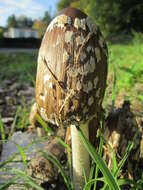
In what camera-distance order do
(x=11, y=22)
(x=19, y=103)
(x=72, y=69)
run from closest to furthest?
(x=72, y=69) → (x=19, y=103) → (x=11, y=22)

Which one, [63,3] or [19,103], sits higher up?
[63,3]

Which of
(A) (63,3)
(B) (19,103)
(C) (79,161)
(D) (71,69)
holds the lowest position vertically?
(B) (19,103)

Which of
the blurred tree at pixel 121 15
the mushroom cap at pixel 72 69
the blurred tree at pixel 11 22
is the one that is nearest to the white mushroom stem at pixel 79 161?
the mushroom cap at pixel 72 69

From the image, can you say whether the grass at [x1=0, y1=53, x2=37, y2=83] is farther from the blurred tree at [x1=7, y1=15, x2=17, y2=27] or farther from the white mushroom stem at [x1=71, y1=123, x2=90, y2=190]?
the blurred tree at [x1=7, y1=15, x2=17, y2=27]

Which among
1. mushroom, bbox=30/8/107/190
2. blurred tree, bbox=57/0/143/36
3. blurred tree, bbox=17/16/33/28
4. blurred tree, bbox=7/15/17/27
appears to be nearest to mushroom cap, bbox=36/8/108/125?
mushroom, bbox=30/8/107/190

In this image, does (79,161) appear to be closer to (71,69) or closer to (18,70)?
(71,69)

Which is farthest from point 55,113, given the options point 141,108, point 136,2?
point 136,2

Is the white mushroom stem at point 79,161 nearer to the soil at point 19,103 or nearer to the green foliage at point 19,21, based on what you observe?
the soil at point 19,103

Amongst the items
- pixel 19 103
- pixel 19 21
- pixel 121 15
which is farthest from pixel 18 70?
pixel 19 21

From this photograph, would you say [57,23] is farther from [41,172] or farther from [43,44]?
[41,172]
